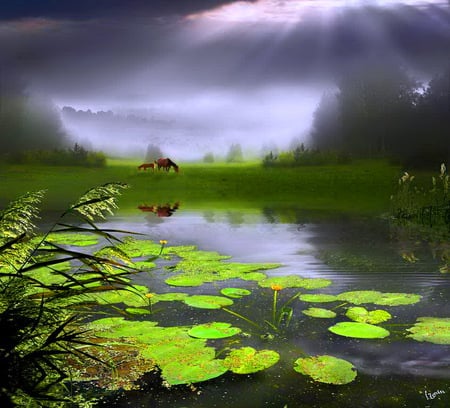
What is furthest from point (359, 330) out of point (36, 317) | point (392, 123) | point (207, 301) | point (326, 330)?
point (392, 123)

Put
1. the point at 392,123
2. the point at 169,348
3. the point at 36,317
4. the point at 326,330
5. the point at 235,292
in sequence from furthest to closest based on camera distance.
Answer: the point at 392,123, the point at 235,292, the point at 326,330, the point at 169,348, the point at 36,317

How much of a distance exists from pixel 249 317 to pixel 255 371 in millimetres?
885

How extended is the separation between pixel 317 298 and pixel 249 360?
1.31 meters

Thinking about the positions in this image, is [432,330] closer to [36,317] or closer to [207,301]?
[207,301]

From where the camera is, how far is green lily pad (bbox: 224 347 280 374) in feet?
8.79

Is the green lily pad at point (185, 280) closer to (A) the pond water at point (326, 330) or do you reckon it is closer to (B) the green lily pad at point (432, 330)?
(A) the pond water at point (326, 330)

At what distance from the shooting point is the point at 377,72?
21.3 m

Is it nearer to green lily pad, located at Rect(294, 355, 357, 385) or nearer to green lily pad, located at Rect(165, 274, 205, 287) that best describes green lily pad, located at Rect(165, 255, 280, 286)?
green lily pad, located at Rect(165, 274, 205, 287)

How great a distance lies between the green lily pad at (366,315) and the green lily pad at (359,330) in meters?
0.13

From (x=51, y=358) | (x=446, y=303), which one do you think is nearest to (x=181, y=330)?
(x=51, y=358)

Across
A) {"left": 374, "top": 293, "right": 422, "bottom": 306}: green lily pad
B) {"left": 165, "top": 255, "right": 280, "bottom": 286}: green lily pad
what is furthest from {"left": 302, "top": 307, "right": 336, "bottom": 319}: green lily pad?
{"left": 165, "top": 255, "right": 280, "bottom": 286}: green lily pad

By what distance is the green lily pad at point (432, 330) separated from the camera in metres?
3.12

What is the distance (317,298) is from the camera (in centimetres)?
394

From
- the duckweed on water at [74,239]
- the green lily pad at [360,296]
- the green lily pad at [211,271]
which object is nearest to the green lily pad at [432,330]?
the green lily pad at [360,296]
